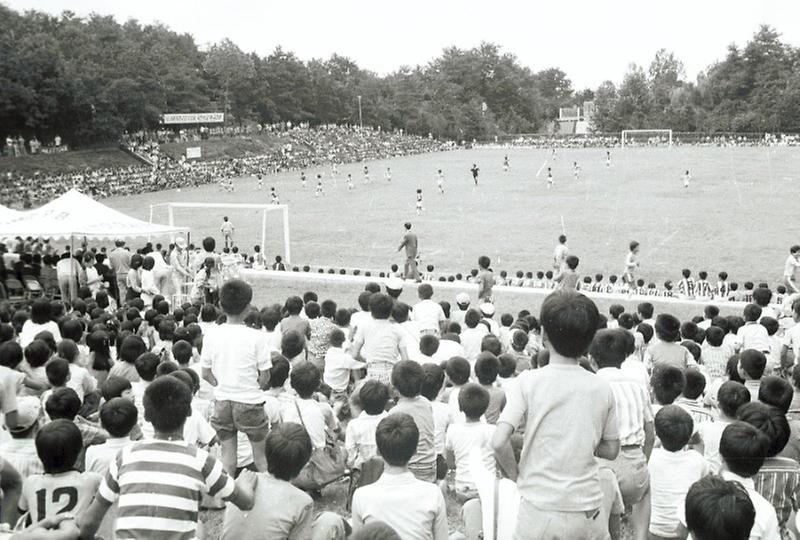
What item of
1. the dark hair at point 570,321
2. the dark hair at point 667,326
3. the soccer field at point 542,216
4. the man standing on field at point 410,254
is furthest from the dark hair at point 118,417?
the soccer field at point 542,216

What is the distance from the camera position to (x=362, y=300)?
10172 millimetres

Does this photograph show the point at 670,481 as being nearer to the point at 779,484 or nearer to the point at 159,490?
the point at 779,484

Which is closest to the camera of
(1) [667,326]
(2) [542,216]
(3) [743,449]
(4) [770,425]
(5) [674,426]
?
(3) [743,449]

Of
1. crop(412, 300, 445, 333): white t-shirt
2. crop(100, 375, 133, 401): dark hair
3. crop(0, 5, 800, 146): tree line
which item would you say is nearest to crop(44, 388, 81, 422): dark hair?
crop(100, 375, 133, 401): dark hair

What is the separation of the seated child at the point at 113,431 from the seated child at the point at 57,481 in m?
0.72

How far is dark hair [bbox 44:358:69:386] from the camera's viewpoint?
6570 mm

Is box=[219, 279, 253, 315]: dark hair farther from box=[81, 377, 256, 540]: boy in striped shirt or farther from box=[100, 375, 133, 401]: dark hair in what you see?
box=[81, 377, 256, 540]: boy in striped shirt

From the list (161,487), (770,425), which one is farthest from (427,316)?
(161,487)

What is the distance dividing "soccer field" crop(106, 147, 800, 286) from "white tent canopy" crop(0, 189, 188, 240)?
7995mm

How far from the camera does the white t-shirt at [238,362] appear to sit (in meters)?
6.12

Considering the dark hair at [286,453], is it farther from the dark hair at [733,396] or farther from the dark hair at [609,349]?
the dark hair at [733,396]

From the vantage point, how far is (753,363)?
7031 millimetres

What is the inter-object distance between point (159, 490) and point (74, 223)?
13127mm

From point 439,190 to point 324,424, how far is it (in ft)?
124
